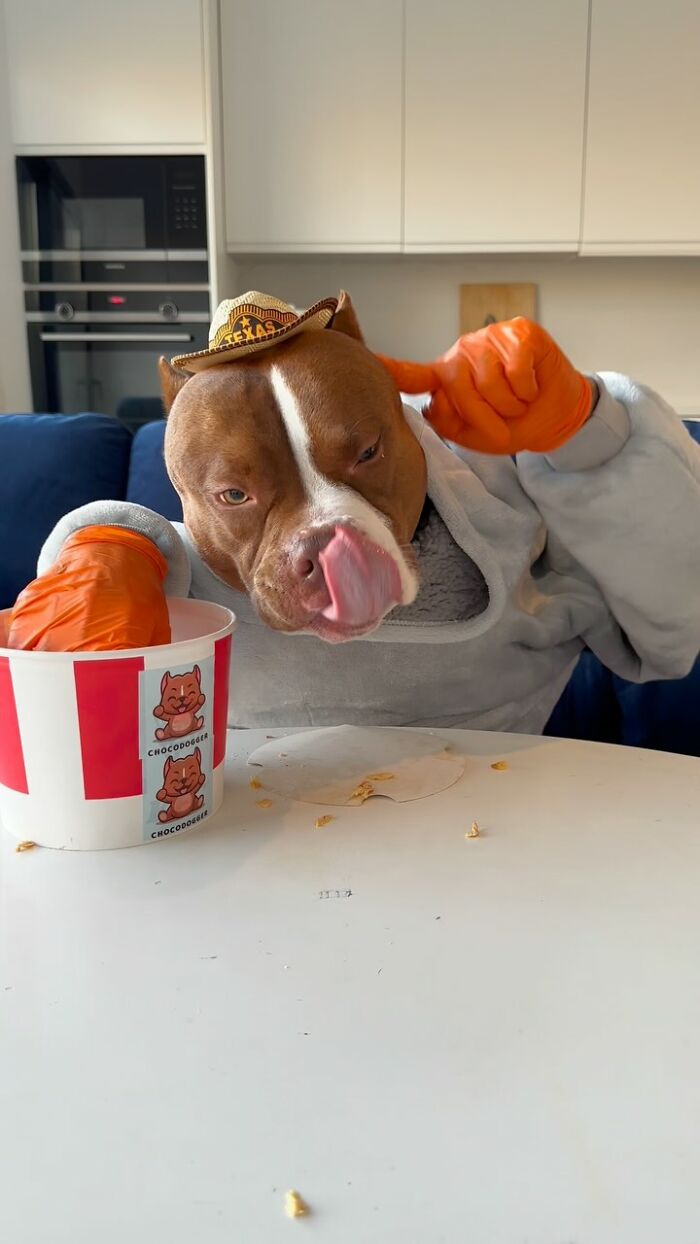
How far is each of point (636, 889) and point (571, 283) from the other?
10.3ft

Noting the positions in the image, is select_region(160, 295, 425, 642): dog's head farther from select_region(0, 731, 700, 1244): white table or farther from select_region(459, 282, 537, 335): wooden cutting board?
select_region(459, 282, 537, 335): wooden cutting board

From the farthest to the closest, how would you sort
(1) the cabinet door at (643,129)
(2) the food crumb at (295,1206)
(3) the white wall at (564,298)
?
(3) the white wall at (564,298), (1) the cabinet door at (643,129), (2) the food crumb at (295,1206)

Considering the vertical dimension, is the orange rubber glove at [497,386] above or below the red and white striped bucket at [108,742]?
above

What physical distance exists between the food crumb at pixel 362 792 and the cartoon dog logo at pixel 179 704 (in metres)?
0.13

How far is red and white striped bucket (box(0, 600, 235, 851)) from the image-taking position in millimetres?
Result: 545

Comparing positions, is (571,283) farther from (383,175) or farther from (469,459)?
(469,459)

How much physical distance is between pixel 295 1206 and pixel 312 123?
3.14 metres

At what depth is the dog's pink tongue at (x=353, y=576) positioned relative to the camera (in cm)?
61

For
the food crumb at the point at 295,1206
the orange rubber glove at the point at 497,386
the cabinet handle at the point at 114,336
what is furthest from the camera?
the cabinet handle at the point at 114,336

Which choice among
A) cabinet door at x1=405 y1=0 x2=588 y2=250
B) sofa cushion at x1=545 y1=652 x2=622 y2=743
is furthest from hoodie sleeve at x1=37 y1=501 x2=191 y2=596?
cabinet door at x1=405 y1=0 x2=588 y2=250

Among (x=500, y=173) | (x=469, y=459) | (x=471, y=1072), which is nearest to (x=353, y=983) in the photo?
(x=471, y=1072)

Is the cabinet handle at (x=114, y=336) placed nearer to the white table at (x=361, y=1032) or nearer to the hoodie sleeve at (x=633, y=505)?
the hoodie sleeve at (x=633, y=505)

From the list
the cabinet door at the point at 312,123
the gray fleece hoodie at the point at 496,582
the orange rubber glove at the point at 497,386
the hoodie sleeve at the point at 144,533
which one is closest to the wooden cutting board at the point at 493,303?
the cabinet door at the point at 312,123

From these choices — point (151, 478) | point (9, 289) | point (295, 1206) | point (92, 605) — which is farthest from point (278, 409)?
point (9, 289)
